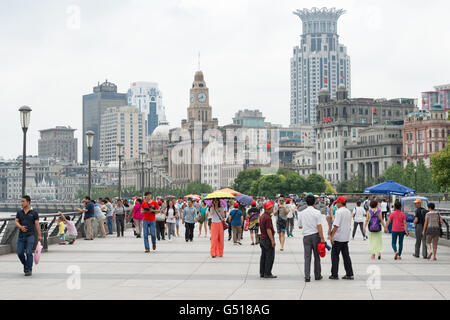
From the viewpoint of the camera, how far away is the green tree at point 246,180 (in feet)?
585

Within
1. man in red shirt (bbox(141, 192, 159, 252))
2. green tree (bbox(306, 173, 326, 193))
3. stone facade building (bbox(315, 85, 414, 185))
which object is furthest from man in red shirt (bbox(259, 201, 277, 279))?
stone facade building (bbox(315, 85, 414, 185))

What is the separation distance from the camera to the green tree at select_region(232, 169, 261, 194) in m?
178

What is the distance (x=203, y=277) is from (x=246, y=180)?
162056 mm

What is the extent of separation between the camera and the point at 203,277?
1842 cm

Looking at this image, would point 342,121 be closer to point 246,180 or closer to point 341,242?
point 246,180

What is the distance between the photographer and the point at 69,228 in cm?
2997

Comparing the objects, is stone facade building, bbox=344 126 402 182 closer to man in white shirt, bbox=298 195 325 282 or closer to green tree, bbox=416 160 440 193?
green tree, bbox=416 160 440 193

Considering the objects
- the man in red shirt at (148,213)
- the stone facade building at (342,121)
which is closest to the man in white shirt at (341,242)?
the man in red shirt at (148,213)

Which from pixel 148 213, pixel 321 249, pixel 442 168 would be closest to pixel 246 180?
pixel 442 168

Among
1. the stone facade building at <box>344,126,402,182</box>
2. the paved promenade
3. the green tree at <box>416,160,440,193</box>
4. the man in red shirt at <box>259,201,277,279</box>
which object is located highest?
the stone facade building at <box>344,126,402,182</box>

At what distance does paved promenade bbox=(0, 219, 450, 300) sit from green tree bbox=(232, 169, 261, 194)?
150 meters
